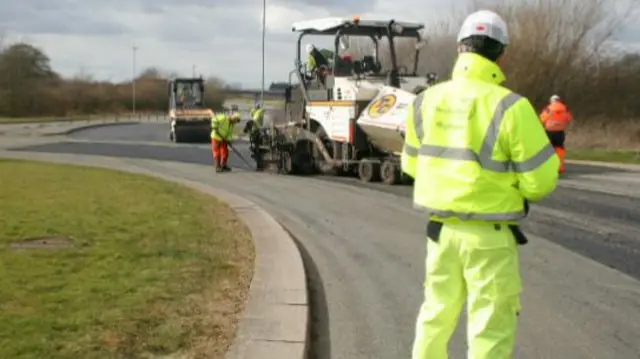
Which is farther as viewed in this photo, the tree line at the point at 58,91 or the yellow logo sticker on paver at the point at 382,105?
the tree line at the point at 58,91

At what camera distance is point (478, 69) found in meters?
3.83

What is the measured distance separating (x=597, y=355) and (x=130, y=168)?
16.3m

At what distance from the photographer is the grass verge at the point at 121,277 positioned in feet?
16.7

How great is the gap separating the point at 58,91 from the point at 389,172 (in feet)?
261

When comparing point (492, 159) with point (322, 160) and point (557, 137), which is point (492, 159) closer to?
point (322, 160)

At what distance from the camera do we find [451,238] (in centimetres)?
382

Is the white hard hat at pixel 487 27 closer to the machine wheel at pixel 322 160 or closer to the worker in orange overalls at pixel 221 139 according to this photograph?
the machine wheel at pixel 322 160

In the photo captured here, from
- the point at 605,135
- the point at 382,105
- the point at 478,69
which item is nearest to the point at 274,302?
the point at 478,69

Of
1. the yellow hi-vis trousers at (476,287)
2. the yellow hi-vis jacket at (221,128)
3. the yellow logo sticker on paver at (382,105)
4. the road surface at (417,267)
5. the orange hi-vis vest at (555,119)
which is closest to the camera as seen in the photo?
the yellow hi-vis trousers at (476,287)

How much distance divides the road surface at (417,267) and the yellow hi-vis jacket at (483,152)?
1846 millimetres

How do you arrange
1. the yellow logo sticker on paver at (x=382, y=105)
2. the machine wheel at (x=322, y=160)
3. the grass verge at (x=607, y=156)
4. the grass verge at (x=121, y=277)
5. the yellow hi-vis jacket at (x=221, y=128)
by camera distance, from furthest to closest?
the grass verge at (x=607, y=156) < the yellow hi-vis jacket at (x=221, y=128) < the machine wheel at (x=322, y=160) < the yellow logo sticker on paver at (x=382, y=105) < the grass verge at (x=121, y=277)

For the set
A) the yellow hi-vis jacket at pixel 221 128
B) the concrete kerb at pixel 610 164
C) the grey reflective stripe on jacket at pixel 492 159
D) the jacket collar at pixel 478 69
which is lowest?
the concrete kerb at pixel 610 164

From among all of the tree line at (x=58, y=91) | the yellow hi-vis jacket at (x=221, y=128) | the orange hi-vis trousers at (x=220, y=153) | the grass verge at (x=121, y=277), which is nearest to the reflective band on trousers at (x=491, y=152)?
the grass verge at (x=121, y=277)

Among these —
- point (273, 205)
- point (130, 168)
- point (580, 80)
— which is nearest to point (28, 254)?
point (273, 205)
